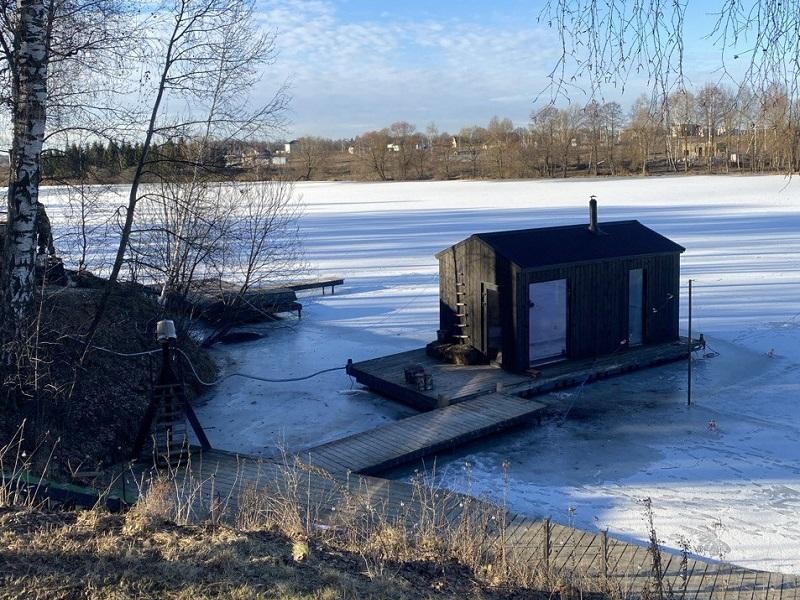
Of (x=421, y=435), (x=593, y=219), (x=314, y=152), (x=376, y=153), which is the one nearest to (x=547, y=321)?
(x=593, y=219)

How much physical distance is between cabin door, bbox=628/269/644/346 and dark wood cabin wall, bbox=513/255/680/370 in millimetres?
80

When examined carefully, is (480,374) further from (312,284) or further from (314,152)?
(314,152)

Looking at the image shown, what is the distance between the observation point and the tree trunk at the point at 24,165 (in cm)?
662

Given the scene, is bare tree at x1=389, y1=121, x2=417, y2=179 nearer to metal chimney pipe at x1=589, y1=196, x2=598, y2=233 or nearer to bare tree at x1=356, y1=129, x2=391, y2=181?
Result: bare tree at x1=356, y1=129, x2=391, y2=181

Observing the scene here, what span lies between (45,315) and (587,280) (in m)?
7.85

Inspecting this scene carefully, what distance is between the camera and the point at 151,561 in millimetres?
3615

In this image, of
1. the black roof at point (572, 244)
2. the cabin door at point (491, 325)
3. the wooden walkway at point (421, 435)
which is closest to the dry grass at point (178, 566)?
the wooden walkway at point (421, 435)

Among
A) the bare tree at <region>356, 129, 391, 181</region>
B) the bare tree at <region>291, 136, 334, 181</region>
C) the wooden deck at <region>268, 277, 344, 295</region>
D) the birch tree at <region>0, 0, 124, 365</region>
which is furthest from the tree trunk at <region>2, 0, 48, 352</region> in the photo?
the bare tree at <region>356, 129, 391, 181</region>

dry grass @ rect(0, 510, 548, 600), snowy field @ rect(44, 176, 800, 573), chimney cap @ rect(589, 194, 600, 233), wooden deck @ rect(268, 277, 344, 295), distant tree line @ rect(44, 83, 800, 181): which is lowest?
snowy field @ rect(44, 176, 800, 573)

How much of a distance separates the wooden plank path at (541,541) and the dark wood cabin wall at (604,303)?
4852 millimetres

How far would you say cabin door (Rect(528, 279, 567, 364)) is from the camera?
11867mm

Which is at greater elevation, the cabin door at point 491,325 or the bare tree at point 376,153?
the bare tree at point 376,153

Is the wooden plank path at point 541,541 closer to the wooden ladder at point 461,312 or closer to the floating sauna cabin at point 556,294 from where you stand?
the floating sauna cabin at point 556,294

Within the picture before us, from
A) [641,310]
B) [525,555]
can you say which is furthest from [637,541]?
[641,310]
